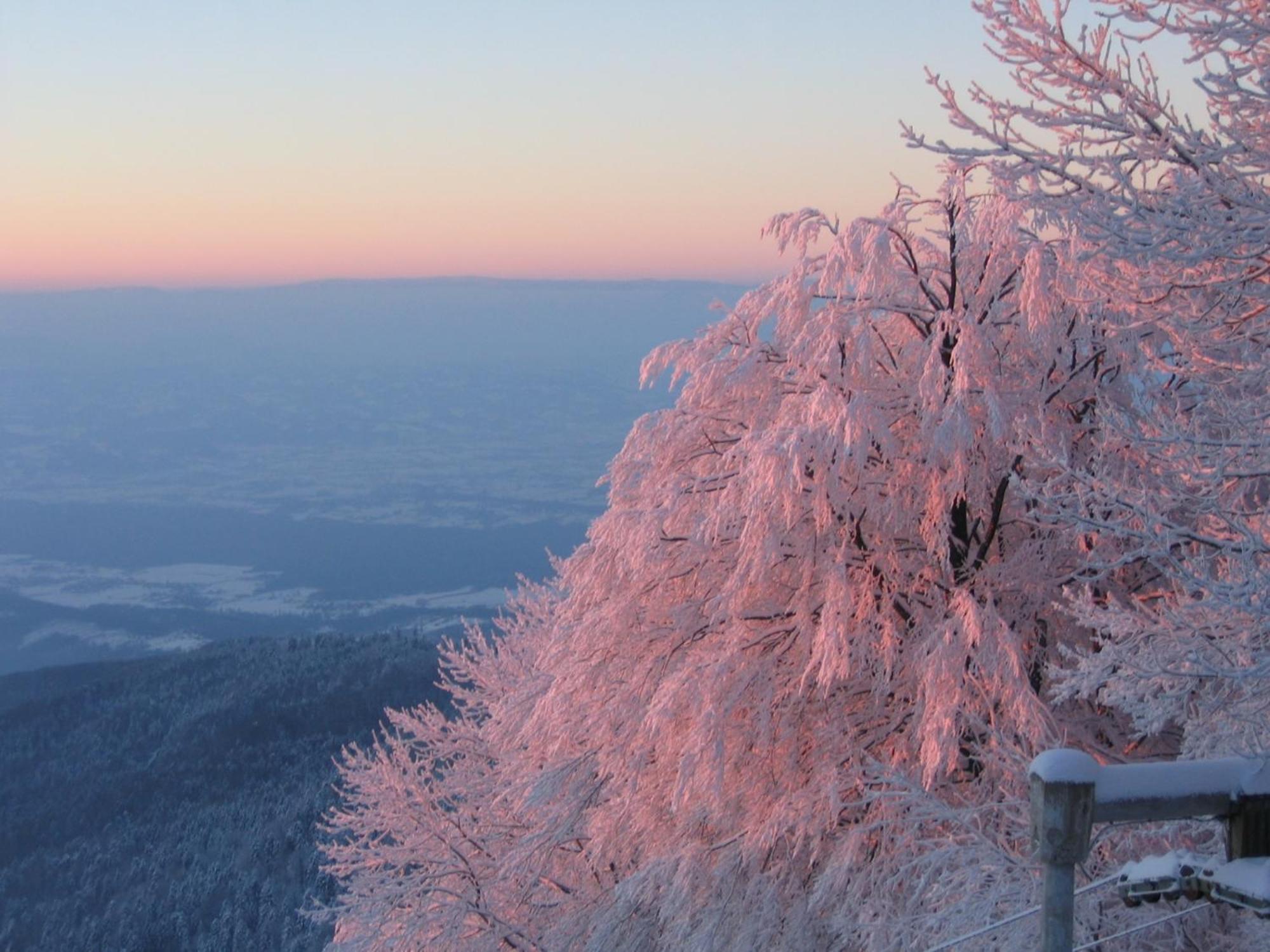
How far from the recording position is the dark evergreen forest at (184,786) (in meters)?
55.2

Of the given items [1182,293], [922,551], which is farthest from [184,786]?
[1182,293]

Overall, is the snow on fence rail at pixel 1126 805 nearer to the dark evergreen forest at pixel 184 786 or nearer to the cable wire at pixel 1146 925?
the cable wire at pixel 1146 925

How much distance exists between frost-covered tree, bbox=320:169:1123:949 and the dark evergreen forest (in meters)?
40.7

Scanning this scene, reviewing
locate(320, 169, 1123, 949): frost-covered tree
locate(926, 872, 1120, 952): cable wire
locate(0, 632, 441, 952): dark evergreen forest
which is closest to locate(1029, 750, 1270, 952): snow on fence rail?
locate(926, 872, 1120, 952): cable wire

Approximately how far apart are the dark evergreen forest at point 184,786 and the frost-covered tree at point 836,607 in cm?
4073

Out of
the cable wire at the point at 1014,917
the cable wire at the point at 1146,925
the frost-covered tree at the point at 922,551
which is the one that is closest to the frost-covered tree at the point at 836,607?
the frost-covered tree at the point at 922,551

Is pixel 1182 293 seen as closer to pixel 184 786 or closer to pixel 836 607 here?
pixel 836 607

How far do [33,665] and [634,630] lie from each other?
18693cm

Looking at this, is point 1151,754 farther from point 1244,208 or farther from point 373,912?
point 373,912

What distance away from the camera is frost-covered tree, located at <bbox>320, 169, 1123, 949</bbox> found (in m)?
7.48

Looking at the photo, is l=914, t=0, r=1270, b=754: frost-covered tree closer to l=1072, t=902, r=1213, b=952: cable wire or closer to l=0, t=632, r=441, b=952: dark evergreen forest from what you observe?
l=1072, t=902, r=1213, b=952: cable wire

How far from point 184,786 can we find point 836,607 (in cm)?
7231

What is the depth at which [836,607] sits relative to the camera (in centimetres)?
769

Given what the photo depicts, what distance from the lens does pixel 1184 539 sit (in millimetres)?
5113
